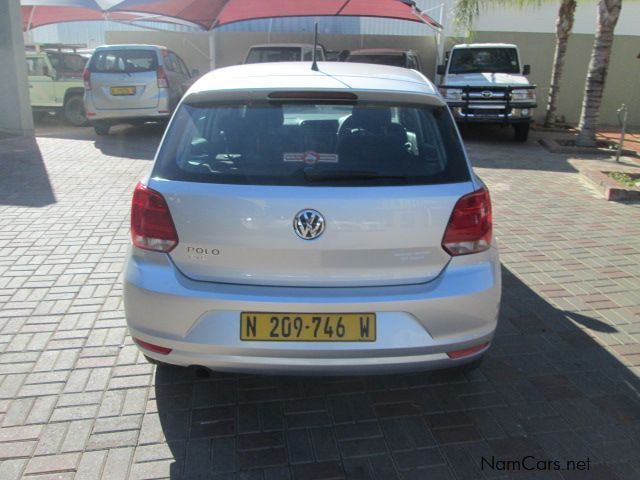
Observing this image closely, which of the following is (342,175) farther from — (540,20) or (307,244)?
(540,20)

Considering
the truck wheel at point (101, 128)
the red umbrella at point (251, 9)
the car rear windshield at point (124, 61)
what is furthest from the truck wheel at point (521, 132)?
the truck wheel at point (101, 128)

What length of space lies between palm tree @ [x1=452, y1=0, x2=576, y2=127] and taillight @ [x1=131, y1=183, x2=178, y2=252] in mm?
12786

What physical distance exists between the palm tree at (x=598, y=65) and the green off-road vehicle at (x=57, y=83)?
10.9m

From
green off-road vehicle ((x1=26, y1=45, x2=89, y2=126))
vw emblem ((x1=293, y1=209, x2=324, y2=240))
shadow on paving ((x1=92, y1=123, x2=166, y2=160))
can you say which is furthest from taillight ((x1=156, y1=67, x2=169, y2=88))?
vw emblem ((x1=293, y1=209, x2=324, y2=240))

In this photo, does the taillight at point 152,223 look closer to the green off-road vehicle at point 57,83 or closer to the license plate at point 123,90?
the license plate at point 123,90

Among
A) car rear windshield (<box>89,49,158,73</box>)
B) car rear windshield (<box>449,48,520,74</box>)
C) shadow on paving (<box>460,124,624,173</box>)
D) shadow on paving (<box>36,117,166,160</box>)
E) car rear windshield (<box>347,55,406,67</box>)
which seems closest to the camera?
shadow on paving (<box>460,124,624,173</box>)

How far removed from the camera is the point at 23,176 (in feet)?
28.0

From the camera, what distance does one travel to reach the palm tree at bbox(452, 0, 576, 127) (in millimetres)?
13641

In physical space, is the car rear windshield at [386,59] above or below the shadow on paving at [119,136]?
above

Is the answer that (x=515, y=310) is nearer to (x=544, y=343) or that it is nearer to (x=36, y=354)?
(x=544, y=343)

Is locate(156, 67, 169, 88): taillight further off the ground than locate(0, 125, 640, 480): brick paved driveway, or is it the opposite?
locate(156, 67, 169, 88): taillight

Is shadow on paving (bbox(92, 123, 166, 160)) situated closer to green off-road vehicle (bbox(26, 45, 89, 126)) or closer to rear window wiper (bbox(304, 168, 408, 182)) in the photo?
green off-road vehicle (bbox(26, 45, 89, 126))

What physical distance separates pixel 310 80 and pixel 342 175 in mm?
619

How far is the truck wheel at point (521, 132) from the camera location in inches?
486
